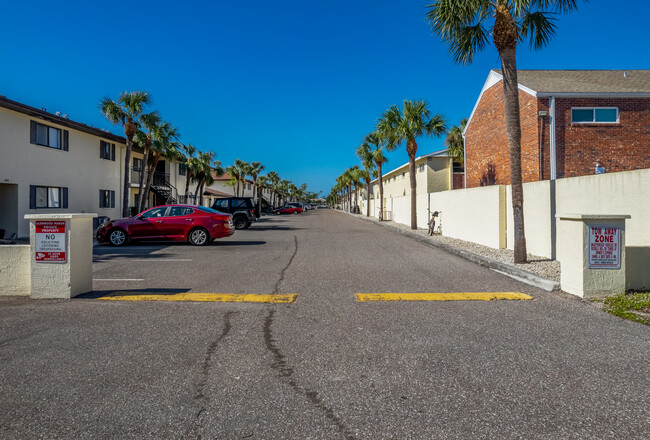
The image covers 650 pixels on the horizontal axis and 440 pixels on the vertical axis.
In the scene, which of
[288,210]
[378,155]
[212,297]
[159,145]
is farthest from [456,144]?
[288,210]

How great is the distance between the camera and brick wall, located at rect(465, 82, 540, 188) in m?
17.8

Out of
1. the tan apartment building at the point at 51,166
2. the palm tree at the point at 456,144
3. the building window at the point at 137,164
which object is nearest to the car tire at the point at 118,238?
the tan apartment building at the point at 51,166

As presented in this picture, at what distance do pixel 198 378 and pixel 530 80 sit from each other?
839 inches

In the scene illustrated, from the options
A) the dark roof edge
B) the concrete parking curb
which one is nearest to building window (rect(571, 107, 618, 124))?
the concrete parking curb

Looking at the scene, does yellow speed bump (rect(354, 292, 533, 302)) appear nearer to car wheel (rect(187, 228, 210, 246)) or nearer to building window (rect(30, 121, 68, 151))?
car wheel (rect(187, 228, 210, 246))

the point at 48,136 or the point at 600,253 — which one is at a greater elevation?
the point at 48,136

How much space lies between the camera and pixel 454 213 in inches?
658

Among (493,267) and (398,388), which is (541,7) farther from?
(398,388)

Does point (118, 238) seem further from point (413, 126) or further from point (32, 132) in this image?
point (413, 126)

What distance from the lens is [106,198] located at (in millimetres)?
24422

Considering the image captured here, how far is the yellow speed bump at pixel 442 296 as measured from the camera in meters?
6.58

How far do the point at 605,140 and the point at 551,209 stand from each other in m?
10.5

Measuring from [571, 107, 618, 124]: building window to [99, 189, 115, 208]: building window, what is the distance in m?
25.5

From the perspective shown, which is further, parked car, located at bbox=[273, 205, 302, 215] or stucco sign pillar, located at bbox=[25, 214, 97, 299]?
parked car, located at bbox=[273, 205, 302, 215]
